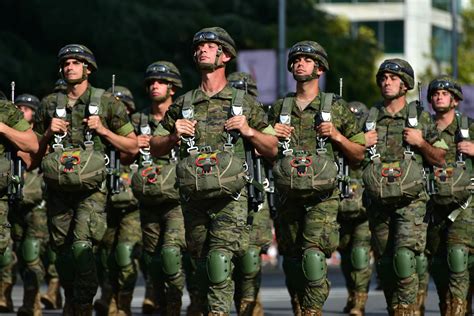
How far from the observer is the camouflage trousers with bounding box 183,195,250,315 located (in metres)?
12.5

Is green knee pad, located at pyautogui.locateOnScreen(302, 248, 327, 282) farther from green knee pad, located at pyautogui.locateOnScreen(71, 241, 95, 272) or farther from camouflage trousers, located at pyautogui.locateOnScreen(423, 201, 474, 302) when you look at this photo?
camouflage trousers, located at pyautogui.locateOnScreen(423, 201, 474, 302)

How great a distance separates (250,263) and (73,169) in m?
1.91

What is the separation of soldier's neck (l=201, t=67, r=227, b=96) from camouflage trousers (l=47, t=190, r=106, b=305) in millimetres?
1670

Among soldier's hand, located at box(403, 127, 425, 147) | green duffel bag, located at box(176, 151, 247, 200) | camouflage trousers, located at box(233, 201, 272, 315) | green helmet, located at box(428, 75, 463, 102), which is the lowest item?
camouflage trousers, located at box(233, 201, 272, 315)

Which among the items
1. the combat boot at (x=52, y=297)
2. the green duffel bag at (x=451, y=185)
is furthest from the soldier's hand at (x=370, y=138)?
the combat boot at (x=52, y=297)

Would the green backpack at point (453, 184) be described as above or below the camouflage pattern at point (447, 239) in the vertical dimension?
above

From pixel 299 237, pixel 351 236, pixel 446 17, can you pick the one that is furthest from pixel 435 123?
pixel 446 17

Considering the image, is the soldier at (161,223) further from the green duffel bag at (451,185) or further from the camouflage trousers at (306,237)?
the green duffel bag at (451,185)

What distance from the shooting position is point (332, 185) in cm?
1325

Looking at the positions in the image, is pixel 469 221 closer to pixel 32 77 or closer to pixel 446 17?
pixel 32 77

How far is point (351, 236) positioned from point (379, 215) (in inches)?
122

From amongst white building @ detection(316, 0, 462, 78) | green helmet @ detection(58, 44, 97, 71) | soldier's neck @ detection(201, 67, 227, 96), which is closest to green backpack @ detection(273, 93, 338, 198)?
soldier's neck @ detection(201, 67, 227, 96)

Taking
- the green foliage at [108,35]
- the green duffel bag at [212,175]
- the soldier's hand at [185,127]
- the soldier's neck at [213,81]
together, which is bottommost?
the green duffel bag at [212,175]

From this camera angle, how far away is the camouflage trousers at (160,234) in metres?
15.3
